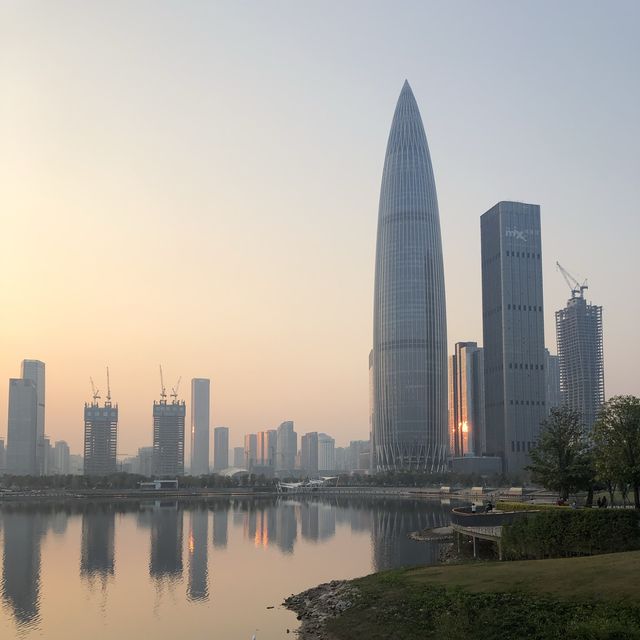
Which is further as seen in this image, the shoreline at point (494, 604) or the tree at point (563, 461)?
the tree at point (563, 461)

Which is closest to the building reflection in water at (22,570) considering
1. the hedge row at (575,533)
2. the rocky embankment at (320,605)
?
the rocky embankment at (320,605)

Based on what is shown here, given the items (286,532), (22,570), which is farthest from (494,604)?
(286,532)

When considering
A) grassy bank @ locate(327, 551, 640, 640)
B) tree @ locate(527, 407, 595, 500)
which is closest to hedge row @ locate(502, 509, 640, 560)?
grassy bank @ locate(327, 551, 640, 640)

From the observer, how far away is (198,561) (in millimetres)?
107438

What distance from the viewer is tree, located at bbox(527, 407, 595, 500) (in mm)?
87188

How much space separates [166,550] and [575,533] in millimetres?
74353

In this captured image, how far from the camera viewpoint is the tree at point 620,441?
235 feet

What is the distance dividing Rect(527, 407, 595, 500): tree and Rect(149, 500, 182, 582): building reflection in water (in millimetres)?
45405

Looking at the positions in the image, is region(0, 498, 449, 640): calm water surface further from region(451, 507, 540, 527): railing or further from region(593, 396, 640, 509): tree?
region(593, 396, 640, 509): tree

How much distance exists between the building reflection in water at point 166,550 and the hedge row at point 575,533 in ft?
141

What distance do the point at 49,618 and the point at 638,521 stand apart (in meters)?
52.5

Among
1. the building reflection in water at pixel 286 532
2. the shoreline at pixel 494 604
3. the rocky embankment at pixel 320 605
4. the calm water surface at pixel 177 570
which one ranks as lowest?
the building reflection in water at pixel 286 532

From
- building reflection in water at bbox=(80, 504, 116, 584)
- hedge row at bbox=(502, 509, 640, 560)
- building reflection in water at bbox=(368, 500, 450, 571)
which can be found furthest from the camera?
building reflection in water at bbox=(80, 504, 116, 584)

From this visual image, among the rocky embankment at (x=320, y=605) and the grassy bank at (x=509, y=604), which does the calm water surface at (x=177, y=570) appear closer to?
the rocky embankment at (x=320, y=605)
